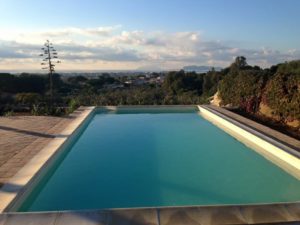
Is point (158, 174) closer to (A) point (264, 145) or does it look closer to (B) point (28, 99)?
(A) point (264, 145)

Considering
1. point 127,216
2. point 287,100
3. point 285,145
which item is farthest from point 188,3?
point 127,216

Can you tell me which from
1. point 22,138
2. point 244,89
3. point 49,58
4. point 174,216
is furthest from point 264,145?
point 49,58

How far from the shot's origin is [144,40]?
20.0 m

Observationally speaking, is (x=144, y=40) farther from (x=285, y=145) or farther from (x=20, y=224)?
(x=20, y=224)

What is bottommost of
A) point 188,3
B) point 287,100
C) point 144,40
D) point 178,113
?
point 178,113

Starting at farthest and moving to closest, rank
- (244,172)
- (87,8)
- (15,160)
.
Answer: (87,8), (244,172), (15,160)

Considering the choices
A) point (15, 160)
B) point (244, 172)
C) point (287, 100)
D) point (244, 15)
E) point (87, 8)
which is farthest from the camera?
point (244, 15)

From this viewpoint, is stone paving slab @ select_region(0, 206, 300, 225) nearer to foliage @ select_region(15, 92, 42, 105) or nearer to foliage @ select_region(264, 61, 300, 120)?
foliage @ select_region(264, 61, 300, 120)

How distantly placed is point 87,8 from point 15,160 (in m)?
9.04

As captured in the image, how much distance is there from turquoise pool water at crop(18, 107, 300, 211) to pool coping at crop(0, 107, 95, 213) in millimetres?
218

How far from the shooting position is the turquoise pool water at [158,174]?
4.88 meters

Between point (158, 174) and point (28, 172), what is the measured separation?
2207 mm

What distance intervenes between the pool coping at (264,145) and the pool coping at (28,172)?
13.9 ft

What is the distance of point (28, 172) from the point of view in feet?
16.5
